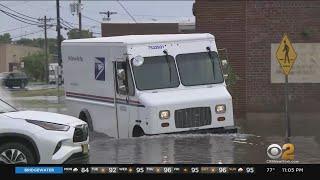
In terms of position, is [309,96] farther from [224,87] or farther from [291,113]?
[224,87]

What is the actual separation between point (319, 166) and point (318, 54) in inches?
590

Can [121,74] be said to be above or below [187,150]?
above

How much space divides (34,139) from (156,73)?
541cm

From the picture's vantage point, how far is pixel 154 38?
12.0 metres

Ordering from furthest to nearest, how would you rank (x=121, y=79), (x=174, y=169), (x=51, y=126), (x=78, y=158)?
(x=121, y=79) < (x=78, y=158) < (x=51, y=126) < (x=174, y=169)

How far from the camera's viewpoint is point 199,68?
12047mm

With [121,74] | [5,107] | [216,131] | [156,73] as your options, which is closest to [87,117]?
[121,74]

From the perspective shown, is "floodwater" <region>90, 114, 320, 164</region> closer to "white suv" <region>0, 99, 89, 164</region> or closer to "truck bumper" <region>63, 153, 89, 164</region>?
"truck bumper" <region>63, 153, 89, 164</region>

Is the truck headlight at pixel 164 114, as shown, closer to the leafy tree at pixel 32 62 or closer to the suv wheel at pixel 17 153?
the leafy tree at pixel 32 62

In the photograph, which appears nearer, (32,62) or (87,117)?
A: (32,62)

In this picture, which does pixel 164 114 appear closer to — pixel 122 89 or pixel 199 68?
pixel 122 89

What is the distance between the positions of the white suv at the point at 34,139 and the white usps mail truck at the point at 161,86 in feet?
13.8

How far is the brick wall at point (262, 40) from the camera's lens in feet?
59.9

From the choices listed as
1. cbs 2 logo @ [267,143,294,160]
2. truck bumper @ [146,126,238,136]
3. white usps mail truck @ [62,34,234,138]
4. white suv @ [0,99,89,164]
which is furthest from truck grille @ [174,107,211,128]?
cbs 2 logo @ [267,143,294,160]
